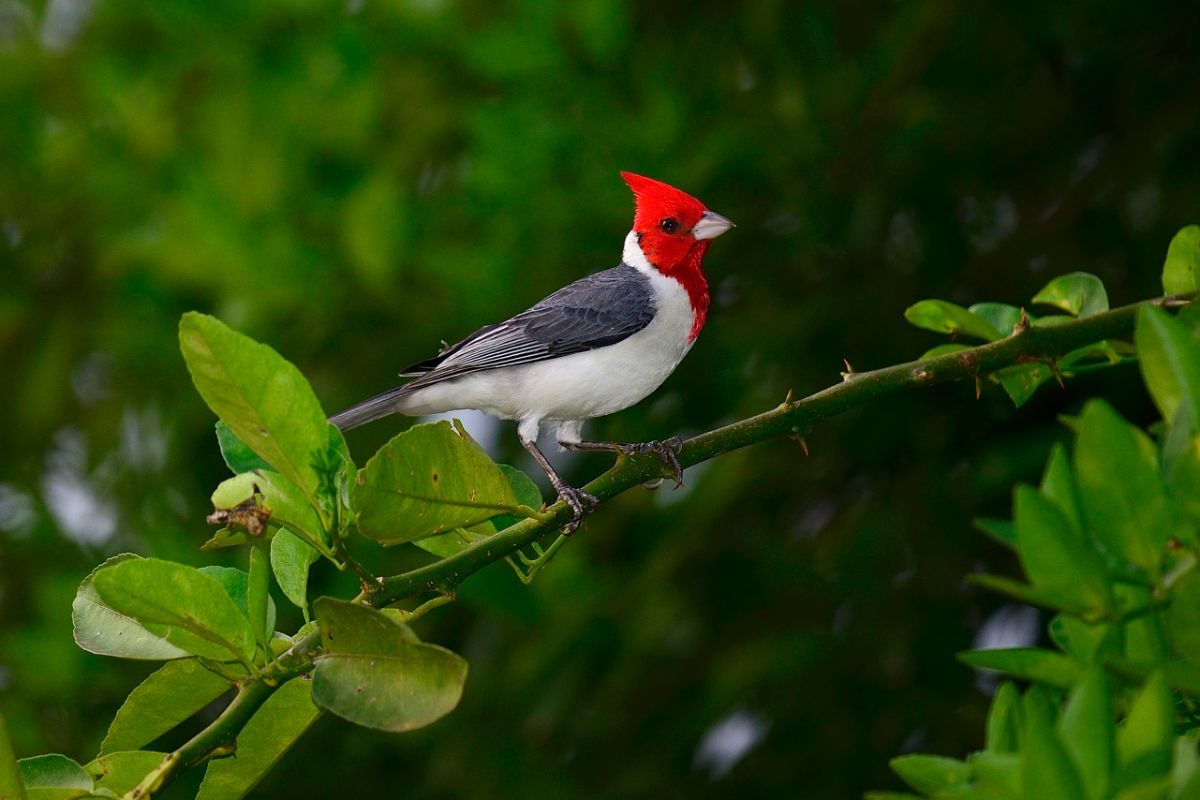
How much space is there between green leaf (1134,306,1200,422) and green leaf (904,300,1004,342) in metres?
0.74

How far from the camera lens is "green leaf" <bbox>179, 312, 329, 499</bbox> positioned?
4.65 ft

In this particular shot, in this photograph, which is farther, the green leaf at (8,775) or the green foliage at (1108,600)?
the green leaf at (8,775)

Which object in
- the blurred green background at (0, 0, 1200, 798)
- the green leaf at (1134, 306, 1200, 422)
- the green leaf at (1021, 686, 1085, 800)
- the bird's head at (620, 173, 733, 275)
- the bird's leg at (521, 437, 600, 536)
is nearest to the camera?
the green leaf at (1021, 686, 1085, 800)

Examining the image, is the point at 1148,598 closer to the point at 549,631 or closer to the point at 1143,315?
the point at 1143,315

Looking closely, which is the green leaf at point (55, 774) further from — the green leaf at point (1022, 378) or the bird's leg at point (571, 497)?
the green leaf at point (1022, 378)

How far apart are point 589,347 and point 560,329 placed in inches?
5.4

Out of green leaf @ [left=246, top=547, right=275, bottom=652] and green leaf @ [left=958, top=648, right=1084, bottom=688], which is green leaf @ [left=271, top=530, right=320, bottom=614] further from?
green leaf @ [left=958, top=648, right=1084, bottom=688]

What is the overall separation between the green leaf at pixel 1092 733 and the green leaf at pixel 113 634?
106 centimetres

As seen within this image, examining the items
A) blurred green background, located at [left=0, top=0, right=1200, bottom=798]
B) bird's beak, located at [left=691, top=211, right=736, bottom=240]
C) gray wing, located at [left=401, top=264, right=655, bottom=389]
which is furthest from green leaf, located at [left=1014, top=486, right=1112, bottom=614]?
blurred green background, located at [left=0, top=0, right=1200, bottom=798]

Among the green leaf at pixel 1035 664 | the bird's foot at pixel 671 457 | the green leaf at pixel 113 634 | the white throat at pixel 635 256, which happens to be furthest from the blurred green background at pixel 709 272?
the green leaf at pixel 1035 664

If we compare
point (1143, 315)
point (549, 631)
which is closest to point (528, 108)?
point (549, 631)

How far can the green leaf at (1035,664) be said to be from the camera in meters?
1.10

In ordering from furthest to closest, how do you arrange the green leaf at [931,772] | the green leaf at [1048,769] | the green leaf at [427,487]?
1. the green leaf at [427,487]
2. the green leaf at [931,772]
3. the green leaf at [1048,769]

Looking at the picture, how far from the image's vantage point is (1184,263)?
5.79 ft
